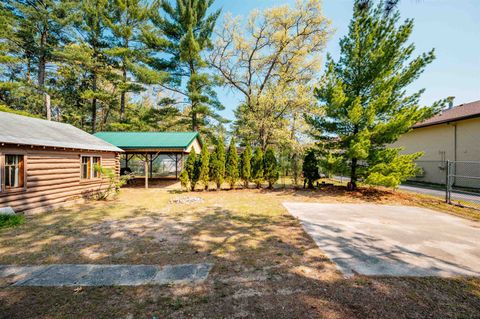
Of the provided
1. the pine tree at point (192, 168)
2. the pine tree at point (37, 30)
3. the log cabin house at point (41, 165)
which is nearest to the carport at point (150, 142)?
the pine tree at point (192, 168)

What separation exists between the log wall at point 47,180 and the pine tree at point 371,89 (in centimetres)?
1184

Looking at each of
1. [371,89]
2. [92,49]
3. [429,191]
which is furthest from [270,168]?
[92,49]

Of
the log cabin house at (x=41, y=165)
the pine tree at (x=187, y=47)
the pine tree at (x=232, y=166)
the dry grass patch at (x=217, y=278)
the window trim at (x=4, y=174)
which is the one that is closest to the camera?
the dry grass patch at (x=217, y=278)

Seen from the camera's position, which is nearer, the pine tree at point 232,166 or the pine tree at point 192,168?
the pine tree at point 192,168

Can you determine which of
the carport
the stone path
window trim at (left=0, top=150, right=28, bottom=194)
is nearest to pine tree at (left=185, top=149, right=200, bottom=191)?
the carport

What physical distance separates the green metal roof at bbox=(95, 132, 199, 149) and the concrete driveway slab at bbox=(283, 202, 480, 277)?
27.1ft

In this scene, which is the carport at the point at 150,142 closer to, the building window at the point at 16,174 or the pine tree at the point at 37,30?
the building window at the point at 16,174

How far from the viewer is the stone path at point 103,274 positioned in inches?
122

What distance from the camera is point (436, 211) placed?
25.6ft

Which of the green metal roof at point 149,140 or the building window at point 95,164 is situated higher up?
the green metal roof at point 149,140

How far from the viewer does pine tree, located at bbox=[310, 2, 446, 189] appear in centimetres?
941

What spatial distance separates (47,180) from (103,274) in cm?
667

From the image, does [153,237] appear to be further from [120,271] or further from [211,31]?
[211,31]

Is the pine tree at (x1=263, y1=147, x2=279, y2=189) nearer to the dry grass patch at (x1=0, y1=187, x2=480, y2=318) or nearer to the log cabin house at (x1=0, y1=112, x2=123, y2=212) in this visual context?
the dry grass patch at (x1=0, y1=187, x2=480, y2=318)
